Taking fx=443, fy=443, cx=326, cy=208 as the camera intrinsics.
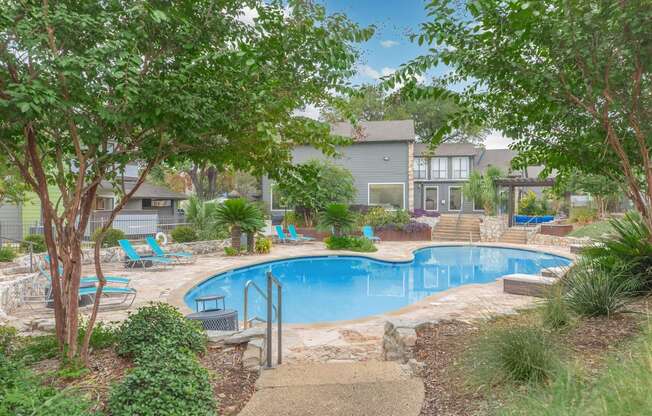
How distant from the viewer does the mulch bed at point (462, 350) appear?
320 centimetres

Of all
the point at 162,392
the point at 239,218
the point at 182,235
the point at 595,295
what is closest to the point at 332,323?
the point at 595,295

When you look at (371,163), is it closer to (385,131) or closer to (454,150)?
(385,131)

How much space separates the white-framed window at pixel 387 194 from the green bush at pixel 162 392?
24.9m

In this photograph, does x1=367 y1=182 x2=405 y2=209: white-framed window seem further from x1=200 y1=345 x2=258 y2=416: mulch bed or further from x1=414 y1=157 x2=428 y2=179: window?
x1=200 y1=345 x2=258 y2=416: mulch bed

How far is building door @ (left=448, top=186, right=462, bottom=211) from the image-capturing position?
31900 mm

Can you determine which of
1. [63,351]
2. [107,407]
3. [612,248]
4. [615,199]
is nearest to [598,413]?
[107,407]

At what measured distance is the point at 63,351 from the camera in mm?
3855

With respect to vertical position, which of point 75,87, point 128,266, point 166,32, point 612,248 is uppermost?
point 166,32

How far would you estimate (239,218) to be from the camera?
15797 millimetres

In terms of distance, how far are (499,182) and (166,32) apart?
978 inches

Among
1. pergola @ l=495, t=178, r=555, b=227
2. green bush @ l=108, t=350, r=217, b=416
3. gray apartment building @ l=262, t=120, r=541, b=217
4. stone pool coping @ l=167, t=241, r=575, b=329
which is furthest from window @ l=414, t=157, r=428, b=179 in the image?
green bush @ l=108, t=350, r=217, b=416

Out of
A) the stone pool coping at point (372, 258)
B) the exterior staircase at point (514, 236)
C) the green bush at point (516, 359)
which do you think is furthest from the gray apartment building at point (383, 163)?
the green bush at point (516, 359)

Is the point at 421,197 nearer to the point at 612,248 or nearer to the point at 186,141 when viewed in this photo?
the point at 612,248

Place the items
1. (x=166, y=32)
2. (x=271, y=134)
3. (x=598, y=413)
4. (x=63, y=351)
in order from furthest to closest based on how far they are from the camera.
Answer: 1. (x=63, y=351)
2. (x=166, y=32)
3. (x=271, y=134)
4. (x=598, y=413)
